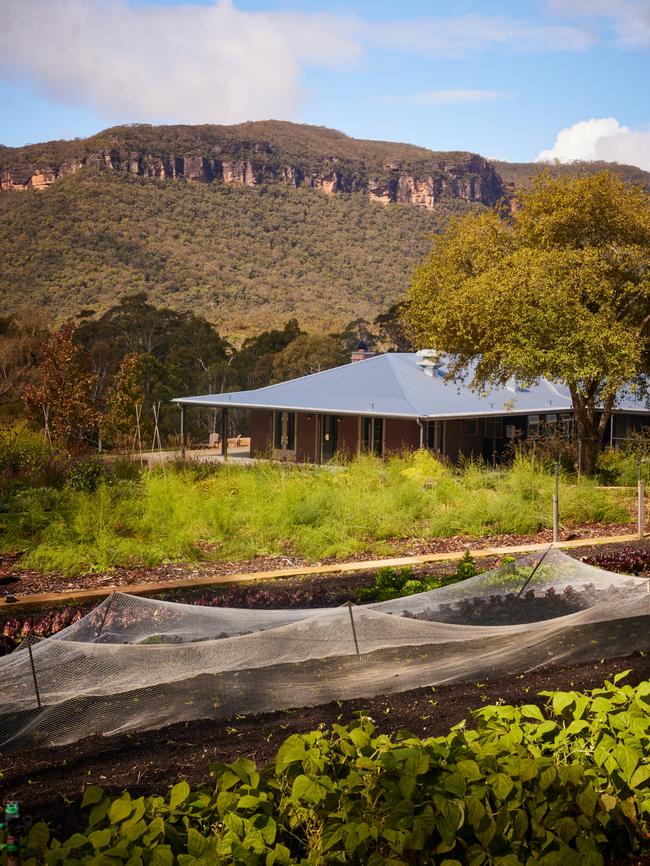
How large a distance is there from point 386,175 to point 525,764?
85720mm

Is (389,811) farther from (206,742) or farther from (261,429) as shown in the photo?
(261,429)

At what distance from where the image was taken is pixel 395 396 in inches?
1120

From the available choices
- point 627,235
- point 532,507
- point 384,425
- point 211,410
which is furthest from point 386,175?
point 532,507

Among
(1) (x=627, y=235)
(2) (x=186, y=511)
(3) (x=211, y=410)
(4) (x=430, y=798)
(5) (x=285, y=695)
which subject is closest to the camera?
(4) (x=430, y=798)

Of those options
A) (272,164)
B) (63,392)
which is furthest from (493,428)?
(272,164)

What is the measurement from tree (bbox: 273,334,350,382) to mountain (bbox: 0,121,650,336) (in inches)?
391

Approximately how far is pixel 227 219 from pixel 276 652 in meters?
70.1

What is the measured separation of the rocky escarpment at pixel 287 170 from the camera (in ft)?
248

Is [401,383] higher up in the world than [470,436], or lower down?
higher up

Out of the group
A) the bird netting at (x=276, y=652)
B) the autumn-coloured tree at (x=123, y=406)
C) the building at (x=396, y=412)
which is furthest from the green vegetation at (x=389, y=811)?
the autumn-coloured tree at (x=123, y=406)

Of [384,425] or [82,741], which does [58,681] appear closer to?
[82,741]

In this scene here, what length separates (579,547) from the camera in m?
10.8

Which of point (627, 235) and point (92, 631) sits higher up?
point (627, 235)

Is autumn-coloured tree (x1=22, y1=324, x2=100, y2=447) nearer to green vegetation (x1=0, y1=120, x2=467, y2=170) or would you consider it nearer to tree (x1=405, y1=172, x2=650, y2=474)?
tree (x1=405, y1=172, x2=650, y2=474)
